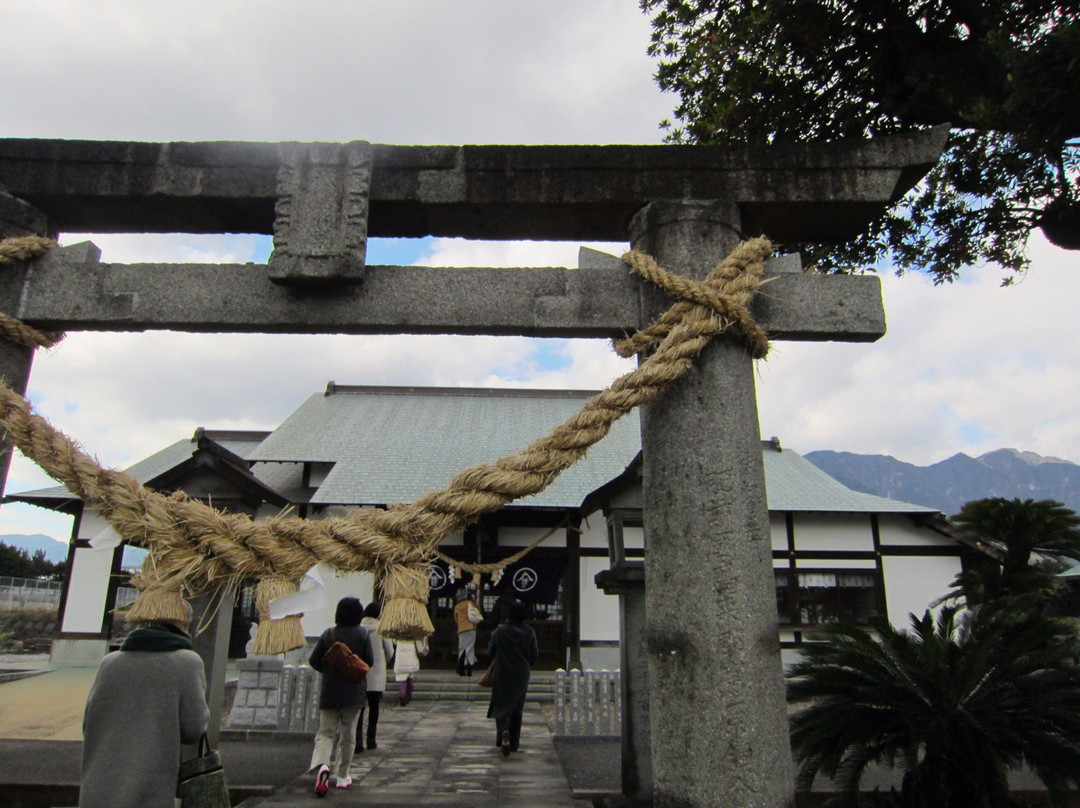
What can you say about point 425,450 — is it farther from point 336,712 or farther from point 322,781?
point 322,781

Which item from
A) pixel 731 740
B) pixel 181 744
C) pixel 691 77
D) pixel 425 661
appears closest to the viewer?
pixel 731 740

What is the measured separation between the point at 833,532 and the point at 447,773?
1108cm

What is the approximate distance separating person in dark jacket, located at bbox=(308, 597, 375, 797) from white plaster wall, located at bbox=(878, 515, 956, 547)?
12.6m

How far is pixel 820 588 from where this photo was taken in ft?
48.8

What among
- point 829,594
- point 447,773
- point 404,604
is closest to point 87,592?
point 447,773

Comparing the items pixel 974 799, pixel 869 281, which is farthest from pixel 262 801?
pixel 869 281

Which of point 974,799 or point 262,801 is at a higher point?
point 974,799

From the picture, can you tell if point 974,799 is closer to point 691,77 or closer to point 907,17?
point 907,17

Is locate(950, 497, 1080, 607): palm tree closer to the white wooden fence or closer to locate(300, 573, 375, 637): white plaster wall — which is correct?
locate(300, 573, 375, 637): white plaster wall

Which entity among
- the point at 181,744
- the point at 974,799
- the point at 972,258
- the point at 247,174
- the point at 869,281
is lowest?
the point at 974,799

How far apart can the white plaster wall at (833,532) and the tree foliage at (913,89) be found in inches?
392

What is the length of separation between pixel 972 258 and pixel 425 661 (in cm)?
1251

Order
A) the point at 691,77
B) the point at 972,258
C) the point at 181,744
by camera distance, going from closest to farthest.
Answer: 1. the point at 181,744
2. the point at 972,258
3. the point at 691,77

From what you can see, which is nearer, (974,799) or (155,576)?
(155,576)
